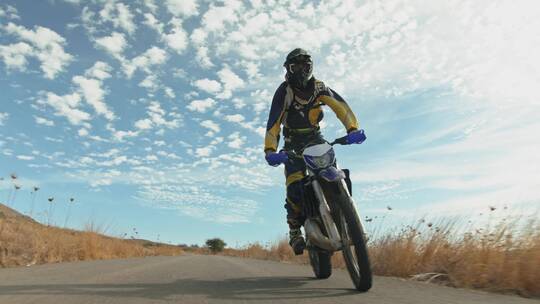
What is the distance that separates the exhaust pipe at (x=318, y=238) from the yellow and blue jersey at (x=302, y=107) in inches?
49.7

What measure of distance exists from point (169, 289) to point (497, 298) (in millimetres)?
2976

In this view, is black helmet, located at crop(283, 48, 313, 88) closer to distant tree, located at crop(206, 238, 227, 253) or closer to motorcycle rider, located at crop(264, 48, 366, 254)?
motorcycle rider, located at crop(264, 48, 366, 254)

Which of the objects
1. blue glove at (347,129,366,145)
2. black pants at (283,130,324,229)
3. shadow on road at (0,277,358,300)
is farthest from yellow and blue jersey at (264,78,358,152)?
shadow on road at (0,277,358,300)

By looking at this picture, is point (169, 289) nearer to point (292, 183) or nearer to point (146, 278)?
point (146, 278)

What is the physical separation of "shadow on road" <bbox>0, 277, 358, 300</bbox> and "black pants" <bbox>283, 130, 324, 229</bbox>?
0.86m

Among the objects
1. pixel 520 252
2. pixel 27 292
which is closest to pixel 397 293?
pixel 520 252

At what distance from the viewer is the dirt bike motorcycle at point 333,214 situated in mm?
4344

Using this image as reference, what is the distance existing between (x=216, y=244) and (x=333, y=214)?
5371cm

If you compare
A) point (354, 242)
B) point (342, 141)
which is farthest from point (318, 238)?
point (342, 141)

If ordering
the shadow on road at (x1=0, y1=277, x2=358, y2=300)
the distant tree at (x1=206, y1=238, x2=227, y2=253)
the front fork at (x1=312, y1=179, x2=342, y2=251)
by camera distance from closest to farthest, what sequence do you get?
the shadow on road at (x1=0, y1=277, x2=358, y2=300) → the front fork at (x1=312, y1=179, x2=342, y2=251) → the distant tree at (x1=206, y1=238, x2=227, y2=253)

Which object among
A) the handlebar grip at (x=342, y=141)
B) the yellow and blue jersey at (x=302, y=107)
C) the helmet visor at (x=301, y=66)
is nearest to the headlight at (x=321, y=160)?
the handlebar grip at (x=342, y=141)

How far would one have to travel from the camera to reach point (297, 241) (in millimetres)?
5660

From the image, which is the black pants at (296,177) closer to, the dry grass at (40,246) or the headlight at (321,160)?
the headlight at (321,160)

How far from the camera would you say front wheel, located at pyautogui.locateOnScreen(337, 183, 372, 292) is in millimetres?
4270
